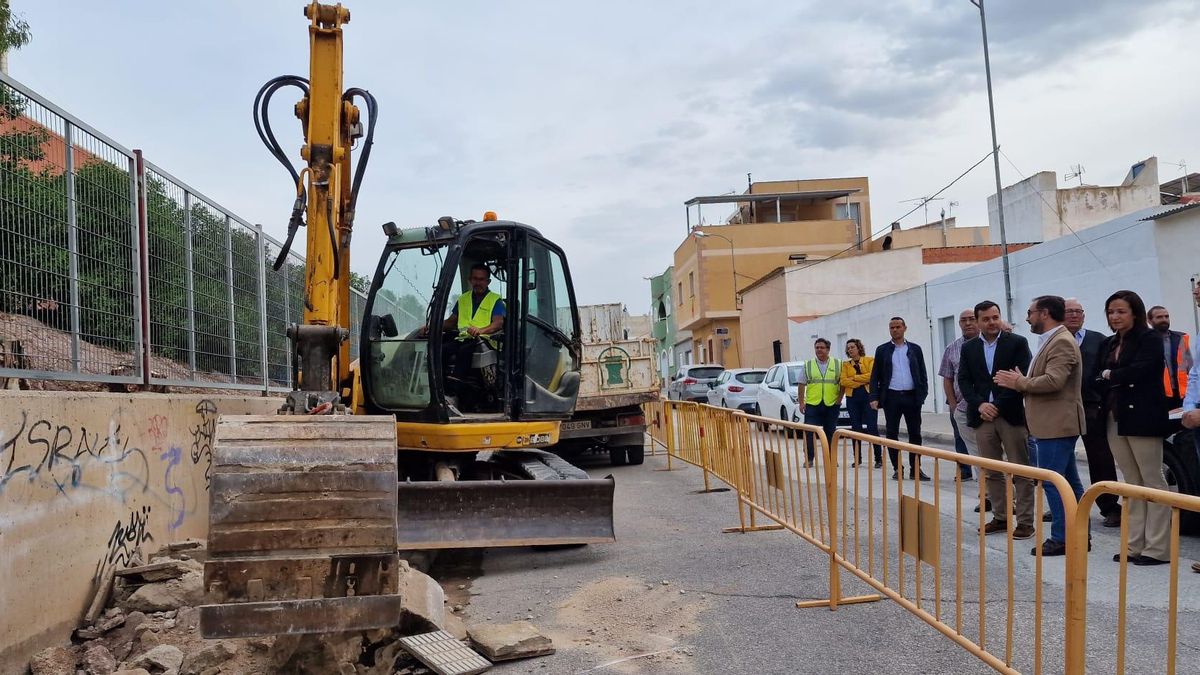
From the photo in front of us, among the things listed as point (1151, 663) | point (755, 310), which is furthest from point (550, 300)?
point (755, 310)

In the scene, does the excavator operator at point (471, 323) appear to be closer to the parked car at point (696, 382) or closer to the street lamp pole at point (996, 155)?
the street lamp pole at point (996, 155)

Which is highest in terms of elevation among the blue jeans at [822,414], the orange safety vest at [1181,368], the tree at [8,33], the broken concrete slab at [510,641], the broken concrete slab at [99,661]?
the tree at [8,33]

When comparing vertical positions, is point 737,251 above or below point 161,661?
above

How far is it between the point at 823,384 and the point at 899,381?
3.59 ft

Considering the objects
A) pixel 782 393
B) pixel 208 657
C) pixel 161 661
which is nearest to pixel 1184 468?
pixel 208 657

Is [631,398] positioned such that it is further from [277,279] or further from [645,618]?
[645,618]

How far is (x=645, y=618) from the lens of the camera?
207 inches

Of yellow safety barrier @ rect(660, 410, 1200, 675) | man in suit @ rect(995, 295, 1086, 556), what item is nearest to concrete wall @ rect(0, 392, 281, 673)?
yellow safety barrier @ rect(660, 410, 1200, 675)

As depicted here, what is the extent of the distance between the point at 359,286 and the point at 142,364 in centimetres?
641

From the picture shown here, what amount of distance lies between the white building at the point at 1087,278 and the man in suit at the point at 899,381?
17.5ft

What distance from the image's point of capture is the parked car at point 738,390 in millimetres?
21734

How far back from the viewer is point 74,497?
4699 millimetres

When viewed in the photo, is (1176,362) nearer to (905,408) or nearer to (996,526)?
(996,526)

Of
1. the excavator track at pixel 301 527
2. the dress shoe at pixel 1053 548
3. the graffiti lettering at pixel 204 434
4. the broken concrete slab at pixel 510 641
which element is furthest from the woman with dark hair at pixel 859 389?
the excavator track at pixel 301 527
